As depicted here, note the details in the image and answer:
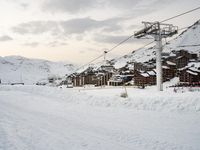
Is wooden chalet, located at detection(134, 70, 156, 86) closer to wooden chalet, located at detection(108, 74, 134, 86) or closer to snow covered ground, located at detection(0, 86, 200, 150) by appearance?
wooden chalet, located at detection(108, 74, 134, 86)

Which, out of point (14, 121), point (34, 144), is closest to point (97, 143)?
point (34, 144)

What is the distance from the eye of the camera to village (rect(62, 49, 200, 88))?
71312mm

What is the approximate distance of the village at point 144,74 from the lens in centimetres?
7131

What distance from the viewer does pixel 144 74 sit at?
78375mm

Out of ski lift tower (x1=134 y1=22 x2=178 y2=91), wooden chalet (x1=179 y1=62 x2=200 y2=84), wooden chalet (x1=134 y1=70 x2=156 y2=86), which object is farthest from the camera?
wooden chalet (x1=134 y1=70 x2=156 y2=86)

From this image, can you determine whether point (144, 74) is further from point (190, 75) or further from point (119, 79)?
point (190, 75)

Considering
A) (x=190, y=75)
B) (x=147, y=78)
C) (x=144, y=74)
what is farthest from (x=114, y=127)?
(x=144, y=74)

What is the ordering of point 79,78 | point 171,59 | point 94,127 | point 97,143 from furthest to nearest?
point 79,78
point 171,59
point 94,127
point 97,143

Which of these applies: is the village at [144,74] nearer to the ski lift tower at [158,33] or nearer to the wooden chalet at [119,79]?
the wooden chalet at [119,79]

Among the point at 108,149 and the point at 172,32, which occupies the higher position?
the point at 172,32

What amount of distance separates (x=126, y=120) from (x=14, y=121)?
233 inches

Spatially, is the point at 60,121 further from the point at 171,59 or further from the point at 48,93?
the point at 171,59

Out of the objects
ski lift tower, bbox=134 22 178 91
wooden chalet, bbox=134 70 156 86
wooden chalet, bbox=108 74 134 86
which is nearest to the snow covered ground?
ski lift tower, bbox=134 22 178 91

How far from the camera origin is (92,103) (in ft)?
71.3
